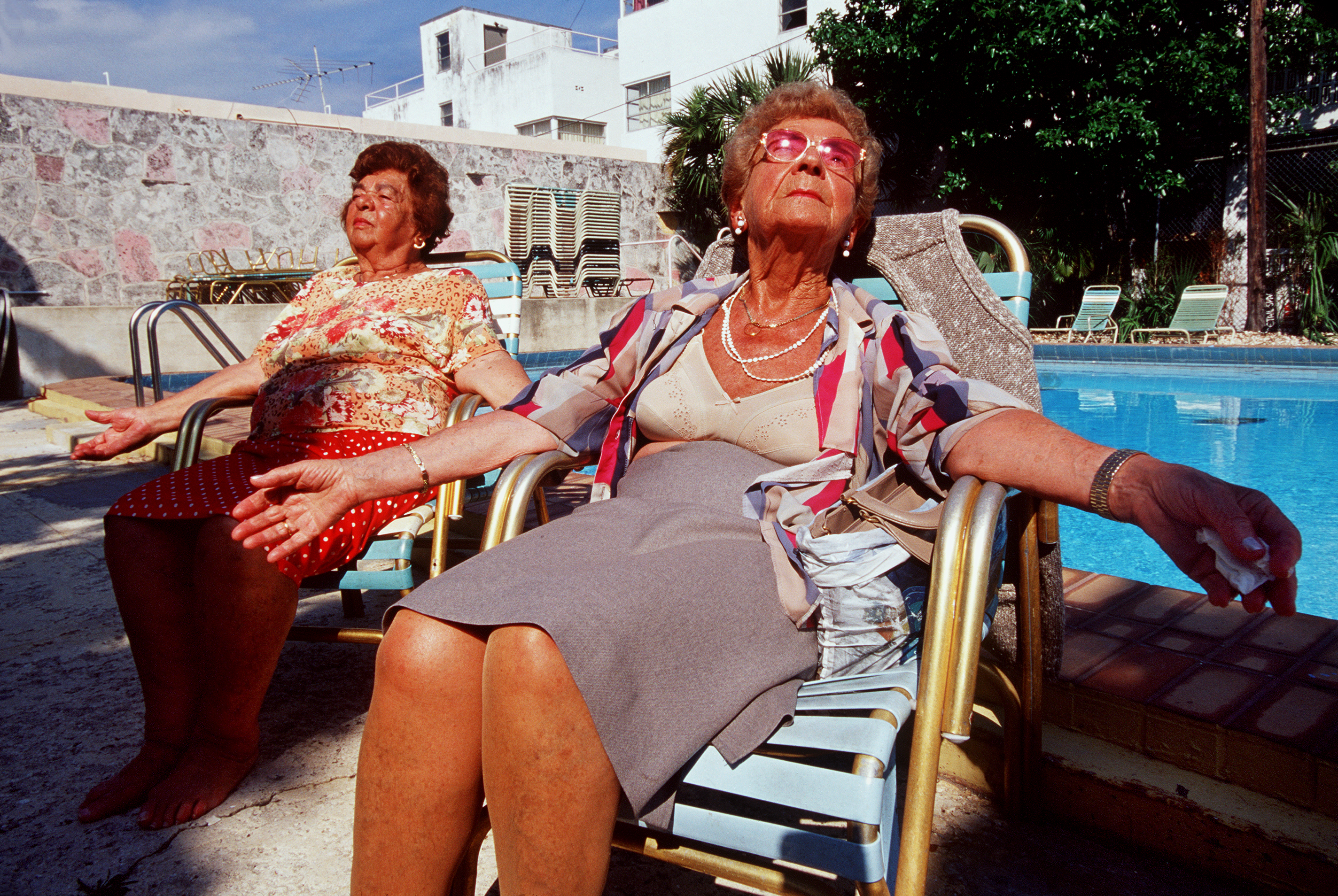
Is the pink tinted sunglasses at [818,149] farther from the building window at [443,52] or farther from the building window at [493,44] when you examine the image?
the building window at [443,52]

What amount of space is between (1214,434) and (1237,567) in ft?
21.7

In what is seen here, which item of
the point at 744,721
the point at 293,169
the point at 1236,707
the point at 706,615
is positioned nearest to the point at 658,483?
the point at 706,615

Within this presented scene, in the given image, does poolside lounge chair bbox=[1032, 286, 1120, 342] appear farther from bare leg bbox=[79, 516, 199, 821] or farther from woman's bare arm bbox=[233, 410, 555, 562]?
bare leg bbox=[79, 516, 199, 821]

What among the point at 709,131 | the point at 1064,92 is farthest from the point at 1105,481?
the point at 709,131

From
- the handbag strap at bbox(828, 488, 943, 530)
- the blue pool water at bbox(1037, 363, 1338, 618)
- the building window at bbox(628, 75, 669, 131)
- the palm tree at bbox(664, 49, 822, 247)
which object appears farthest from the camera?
the building window at bbox(628, 75, 669, 131)

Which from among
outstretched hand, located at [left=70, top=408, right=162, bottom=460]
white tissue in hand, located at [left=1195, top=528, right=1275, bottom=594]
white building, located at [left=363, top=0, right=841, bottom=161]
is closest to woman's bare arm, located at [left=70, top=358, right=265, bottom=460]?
outstretched hand, located at [left=70, top=408, right=162, bottom=460]

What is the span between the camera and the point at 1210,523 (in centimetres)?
104

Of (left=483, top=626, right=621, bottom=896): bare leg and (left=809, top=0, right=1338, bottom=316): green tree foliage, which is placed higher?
(left=809, top=0, right=1338, bottom=316): green tree foliage

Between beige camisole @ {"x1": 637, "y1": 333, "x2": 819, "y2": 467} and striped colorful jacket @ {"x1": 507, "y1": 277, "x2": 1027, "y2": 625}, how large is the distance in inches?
1.1

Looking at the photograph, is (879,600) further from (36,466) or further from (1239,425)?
(1239,425)

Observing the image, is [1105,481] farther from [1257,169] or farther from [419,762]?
[1257,169]

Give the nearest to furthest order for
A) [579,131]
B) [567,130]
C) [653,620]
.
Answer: [653,620] → [567,130] → [579,131]

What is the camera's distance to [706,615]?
120 centimetres

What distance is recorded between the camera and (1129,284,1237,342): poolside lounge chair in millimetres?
10430
